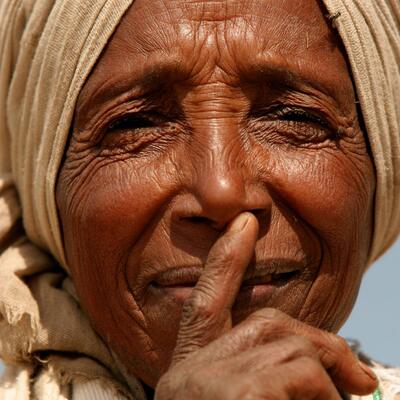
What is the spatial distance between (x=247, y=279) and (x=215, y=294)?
250 millimetres

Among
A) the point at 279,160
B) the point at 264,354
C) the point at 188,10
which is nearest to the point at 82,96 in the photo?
the point at 188,10

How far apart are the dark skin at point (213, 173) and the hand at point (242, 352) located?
0.5 inches

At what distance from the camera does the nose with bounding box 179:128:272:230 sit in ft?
10.1

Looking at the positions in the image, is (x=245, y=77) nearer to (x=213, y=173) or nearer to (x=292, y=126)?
(x=292, y=126)

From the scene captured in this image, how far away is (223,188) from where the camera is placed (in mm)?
3086

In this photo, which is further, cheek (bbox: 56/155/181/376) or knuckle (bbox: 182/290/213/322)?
cheek (bbox: 56/155/181/376)

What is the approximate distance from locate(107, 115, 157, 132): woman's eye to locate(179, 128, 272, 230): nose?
243 mm

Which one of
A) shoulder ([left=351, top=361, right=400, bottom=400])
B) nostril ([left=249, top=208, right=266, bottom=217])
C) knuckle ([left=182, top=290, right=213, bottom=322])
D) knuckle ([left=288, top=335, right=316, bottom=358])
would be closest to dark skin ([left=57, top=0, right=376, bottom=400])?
nostril ([left=249, top=208, right=266, bottom=217])

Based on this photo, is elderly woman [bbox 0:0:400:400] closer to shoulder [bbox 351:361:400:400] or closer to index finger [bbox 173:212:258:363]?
index finger [bbox 173:212:258:363]

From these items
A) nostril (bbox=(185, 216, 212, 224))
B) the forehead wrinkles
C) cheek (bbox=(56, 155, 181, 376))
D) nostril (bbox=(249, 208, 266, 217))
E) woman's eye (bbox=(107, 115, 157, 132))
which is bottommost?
cheek (bbox=(56, 155, 181, 376))

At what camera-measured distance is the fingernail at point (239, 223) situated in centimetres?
305

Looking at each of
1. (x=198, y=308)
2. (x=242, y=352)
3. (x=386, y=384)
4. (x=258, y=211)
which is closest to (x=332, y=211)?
(x=258, y=211)

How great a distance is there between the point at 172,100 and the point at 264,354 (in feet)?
3.04

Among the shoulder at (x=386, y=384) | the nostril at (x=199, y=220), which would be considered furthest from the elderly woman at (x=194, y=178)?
the shoulder at (x=386, y=384)
